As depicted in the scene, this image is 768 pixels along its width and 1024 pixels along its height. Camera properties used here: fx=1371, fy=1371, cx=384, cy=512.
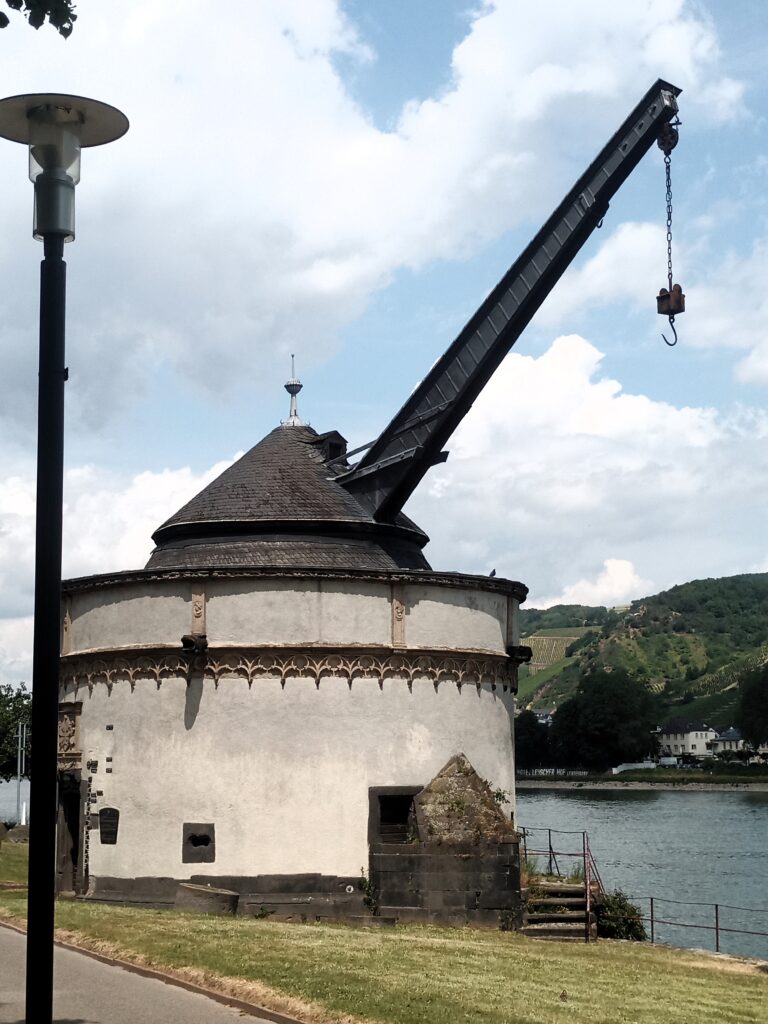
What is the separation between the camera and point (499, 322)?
88.8 ft

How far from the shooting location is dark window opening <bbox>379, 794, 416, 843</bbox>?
2439 cm

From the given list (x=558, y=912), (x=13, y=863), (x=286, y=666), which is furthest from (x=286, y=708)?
(x=13, y=863)

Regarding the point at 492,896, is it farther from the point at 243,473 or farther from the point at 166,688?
the point at 243,473

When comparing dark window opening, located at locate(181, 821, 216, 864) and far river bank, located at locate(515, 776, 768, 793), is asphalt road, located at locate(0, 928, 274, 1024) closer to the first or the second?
dark window opening, located at locate(181, 821, 216, 864)

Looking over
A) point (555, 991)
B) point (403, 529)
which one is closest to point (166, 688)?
point (403, 529)

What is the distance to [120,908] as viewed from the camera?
22.4m

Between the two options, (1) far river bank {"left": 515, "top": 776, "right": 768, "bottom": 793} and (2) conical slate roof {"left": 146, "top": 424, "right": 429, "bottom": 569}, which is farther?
(1) far river bank {"left": 515, "top": 776, "right": 768, "bottom": 793}

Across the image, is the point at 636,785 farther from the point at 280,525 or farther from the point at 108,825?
the point at 108,825

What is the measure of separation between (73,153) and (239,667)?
1600 centimetres

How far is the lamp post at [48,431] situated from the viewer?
8398 millimetres

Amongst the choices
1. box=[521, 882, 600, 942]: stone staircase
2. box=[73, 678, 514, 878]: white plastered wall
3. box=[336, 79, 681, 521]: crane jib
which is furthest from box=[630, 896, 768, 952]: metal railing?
box=[336, 79, 681, 521]: crane jib

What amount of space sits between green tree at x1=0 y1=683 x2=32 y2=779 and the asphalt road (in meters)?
60.8

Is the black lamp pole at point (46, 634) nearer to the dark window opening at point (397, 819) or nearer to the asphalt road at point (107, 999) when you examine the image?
the asphalt road at point (107, 999)

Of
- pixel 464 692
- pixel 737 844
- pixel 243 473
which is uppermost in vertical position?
pixel 243 473
